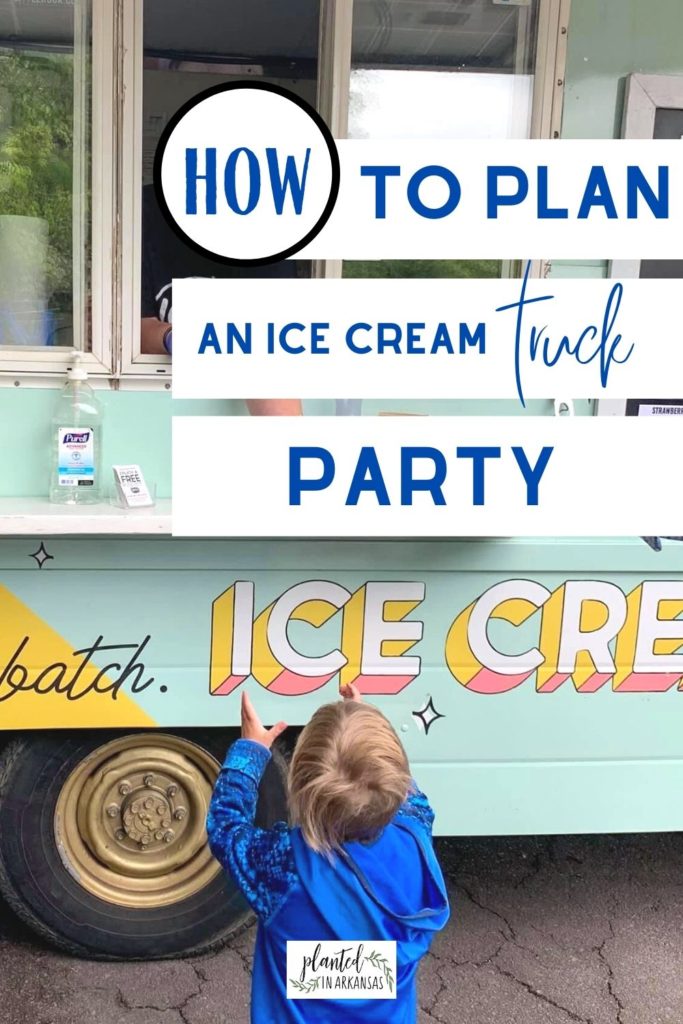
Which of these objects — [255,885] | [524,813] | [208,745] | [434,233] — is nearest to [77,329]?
[434,233]

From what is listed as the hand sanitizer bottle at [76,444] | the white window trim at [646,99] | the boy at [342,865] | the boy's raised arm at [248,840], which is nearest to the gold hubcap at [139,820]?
the hand sanitizer bottle at [76,444]

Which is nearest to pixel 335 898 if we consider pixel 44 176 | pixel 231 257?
pixel 231 257

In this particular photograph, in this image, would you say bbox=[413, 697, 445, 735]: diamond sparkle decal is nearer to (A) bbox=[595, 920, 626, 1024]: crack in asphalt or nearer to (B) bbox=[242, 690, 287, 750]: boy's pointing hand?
(B) bbox=[242, 690, 287, 750]: boy's pointing hand

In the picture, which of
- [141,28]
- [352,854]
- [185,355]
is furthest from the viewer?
[141,28]

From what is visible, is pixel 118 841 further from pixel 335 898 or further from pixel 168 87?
pixel 168 87

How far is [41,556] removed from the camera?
2.27 metres

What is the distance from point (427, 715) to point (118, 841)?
862mm

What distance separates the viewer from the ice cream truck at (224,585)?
2338 millimetres

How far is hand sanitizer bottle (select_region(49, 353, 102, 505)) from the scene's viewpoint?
2.37 m

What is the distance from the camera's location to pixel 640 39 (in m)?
2.54

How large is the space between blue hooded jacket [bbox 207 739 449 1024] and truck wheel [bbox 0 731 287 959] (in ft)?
2.74

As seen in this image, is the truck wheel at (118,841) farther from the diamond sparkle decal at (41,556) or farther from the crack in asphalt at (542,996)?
the crack in asphalt at (542,996)

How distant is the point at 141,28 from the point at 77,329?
757mm

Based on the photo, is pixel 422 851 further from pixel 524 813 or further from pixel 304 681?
pixel 524 813
